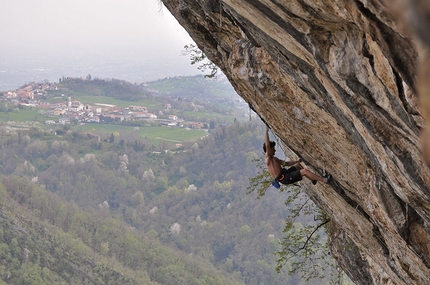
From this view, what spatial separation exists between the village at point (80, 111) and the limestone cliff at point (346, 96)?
148643mm

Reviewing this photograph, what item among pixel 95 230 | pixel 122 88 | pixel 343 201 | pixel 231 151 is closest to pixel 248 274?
pixel 95 230

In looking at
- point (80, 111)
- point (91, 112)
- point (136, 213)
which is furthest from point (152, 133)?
point (136, 213)

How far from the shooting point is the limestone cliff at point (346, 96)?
415cm

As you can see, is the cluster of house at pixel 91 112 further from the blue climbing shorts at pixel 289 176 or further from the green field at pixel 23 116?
the blue climbing shorts at pixel 289 176

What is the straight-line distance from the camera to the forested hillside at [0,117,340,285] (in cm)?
6794

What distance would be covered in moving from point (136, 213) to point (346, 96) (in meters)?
109

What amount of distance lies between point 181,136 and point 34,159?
4004 centimetres

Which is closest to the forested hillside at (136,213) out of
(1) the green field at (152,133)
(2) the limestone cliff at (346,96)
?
(1) the green field at (152,133)

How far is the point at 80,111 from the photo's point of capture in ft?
538

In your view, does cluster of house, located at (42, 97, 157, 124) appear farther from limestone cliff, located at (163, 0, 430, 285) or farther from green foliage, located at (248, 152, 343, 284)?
limestone cliff, located at (163, 0, 430, 285)

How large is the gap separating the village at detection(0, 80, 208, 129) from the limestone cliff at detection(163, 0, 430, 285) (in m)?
149

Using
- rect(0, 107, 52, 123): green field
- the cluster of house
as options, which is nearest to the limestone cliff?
the cluster of house

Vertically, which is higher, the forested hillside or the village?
the village

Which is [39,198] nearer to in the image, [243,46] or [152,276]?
[152,276]
